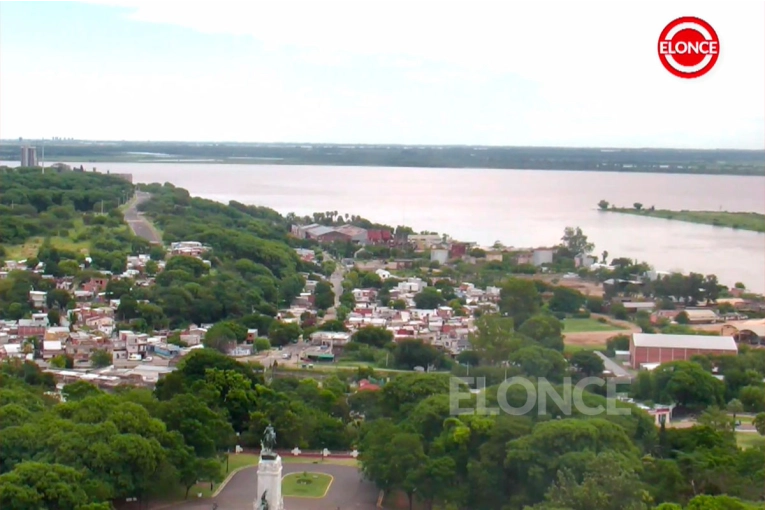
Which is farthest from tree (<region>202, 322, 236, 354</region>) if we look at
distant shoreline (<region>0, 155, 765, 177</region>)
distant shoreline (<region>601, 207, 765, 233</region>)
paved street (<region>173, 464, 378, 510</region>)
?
distant shoreline (<region>0, 155, 765, 177</region>)

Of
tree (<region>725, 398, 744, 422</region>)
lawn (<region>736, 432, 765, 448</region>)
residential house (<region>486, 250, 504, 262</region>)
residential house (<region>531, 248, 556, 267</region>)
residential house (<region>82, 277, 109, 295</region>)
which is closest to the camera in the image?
lawn (<region>736, 432, 765, 448</region>)

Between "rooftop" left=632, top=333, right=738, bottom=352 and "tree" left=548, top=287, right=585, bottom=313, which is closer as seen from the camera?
"rooftop" left=632, top=333, right=738, bottom=352

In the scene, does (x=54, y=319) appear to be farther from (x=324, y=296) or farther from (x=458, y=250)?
(x=458, y=250)

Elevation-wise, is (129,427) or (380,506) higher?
(129,427)

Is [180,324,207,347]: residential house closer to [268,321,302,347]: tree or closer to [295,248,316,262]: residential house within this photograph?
[268,321,302,347]: tree

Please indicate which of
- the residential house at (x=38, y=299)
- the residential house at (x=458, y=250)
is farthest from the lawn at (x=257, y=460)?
the residential house at (x=458, y=250)

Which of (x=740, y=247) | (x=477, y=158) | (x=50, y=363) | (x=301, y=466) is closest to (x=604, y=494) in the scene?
(x=301, y=466)

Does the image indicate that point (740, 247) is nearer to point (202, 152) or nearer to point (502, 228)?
point (502, 228)
